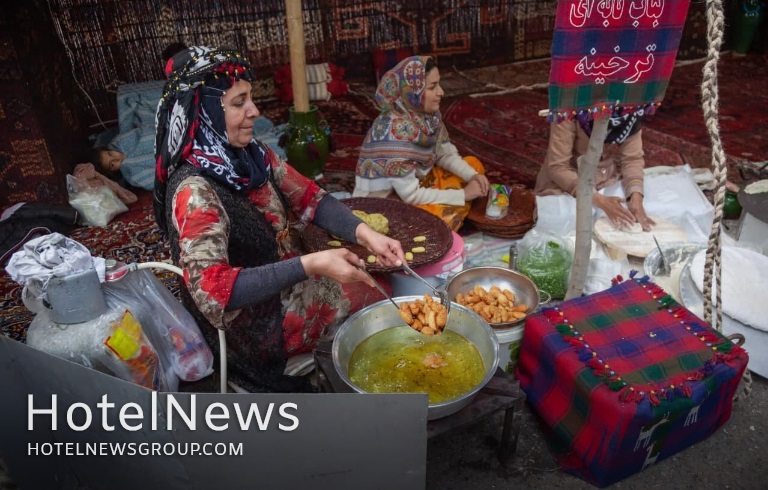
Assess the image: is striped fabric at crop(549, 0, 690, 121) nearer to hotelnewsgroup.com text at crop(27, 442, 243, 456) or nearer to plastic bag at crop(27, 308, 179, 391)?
hotelnewsgroup.com text at crop(27, 442, 243, 456)

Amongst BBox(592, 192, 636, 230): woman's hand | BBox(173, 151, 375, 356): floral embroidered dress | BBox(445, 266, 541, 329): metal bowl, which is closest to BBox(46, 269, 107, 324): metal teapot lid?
BBox(173, 151, 375, 356): floral embroidered dress

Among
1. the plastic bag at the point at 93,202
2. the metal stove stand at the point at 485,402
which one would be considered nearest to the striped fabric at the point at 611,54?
the metal stove stand at the point at 485,402

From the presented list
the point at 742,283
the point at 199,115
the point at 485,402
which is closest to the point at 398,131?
the point at 199,115

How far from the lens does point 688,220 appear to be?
3457mm

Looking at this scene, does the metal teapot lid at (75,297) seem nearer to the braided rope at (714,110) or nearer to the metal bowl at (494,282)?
the metal bowl at (494,282)

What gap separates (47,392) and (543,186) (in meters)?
3.05

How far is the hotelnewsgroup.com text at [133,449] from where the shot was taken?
4.78ft

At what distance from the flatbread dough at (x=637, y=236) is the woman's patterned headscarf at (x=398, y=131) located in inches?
45.9

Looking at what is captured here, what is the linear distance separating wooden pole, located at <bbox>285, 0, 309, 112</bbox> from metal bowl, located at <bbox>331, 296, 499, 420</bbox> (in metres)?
2.45

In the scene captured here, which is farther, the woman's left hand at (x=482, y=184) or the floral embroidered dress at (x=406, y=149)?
the woman's left hand at (x=482, y=184)

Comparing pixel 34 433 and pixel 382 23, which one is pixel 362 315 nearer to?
pixel 34 433

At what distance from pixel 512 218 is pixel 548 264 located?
55 cm

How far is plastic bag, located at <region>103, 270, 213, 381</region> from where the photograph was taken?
7.20 ft

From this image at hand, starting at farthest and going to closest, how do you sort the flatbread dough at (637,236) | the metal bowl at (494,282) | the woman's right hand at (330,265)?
1. the flatbread dough at (637,236)
2. the metal bowl at (494,282)
3. the woman's right hand at (330,265)
